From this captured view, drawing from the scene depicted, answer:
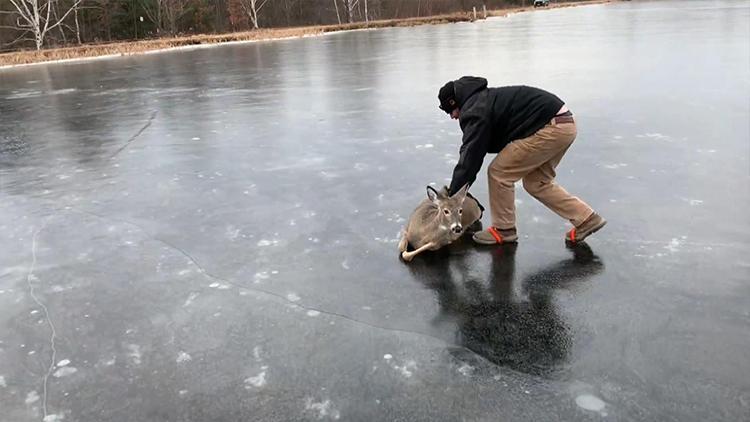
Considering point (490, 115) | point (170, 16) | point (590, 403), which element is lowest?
point (590, 403)

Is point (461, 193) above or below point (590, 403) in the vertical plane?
above

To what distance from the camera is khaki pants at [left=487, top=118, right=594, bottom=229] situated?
5562 mm

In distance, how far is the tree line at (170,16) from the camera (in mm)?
61725

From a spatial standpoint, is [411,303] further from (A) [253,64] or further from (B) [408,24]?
(B) [408,24]

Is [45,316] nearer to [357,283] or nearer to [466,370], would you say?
[357,283]

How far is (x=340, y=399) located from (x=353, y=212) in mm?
3493

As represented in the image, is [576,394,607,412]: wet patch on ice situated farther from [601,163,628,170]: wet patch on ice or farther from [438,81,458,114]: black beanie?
[601,163,628,170]: wet patch on ice

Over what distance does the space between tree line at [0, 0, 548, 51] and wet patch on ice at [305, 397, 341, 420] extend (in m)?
58.6

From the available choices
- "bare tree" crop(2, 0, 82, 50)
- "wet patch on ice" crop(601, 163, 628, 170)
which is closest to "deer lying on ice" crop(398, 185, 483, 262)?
"wet patch on ice" crop(601, 163, 628, 170)

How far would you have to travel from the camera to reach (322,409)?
3.70 m

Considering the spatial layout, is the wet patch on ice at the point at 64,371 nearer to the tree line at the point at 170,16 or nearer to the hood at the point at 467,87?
the hood at the point at 467,87

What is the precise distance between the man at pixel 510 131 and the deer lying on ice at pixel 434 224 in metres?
0.16

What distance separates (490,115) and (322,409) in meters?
2.96

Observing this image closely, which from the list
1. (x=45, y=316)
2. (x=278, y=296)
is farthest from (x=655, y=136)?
(x=45, y=316)
